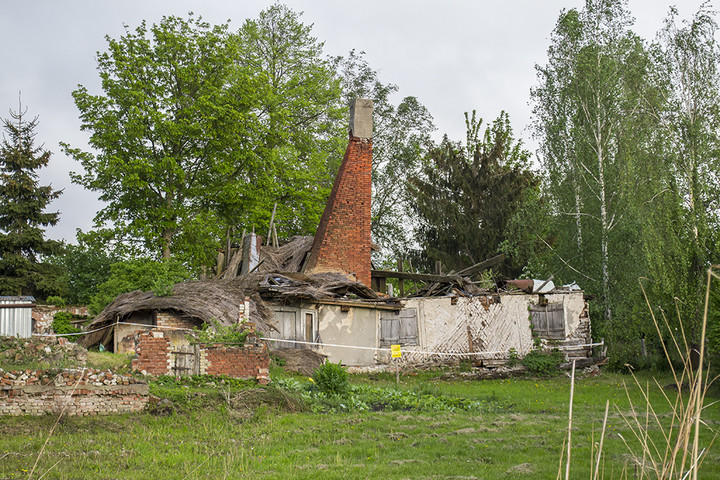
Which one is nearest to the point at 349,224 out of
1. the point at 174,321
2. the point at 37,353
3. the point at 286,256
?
the point at 286,256

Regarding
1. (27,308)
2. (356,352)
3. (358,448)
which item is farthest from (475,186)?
(358,448)

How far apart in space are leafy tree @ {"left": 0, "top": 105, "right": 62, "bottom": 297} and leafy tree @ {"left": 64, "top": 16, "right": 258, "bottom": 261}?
21.5 ft

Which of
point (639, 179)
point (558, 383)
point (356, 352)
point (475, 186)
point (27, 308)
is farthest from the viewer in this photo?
point (475, 186)

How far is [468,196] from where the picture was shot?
123 ft

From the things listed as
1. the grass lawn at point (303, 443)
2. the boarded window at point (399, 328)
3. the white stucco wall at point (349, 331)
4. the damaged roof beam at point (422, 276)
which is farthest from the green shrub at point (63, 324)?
the grass lawn at point (303, 443)

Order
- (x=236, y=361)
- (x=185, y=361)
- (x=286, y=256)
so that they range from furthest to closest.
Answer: (x=286, y=256) → (x=185, y=361) → (x=236, y=361)

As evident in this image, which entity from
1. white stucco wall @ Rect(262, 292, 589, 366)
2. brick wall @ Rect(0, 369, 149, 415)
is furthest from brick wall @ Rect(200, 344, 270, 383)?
white stucco wall @ Rect(262, 292, 589, 366)

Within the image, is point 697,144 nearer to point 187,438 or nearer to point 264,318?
point 264,318

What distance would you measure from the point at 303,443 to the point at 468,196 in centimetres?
2936

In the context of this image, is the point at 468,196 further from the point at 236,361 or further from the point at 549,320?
the point at 236,361

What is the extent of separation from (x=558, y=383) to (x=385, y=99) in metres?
24.1

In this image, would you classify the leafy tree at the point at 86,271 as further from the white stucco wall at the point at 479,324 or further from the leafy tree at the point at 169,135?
the white stucco wall at the point at 479,324

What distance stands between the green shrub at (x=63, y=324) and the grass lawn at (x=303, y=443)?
39.0 ft

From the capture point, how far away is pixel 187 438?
9531mm
